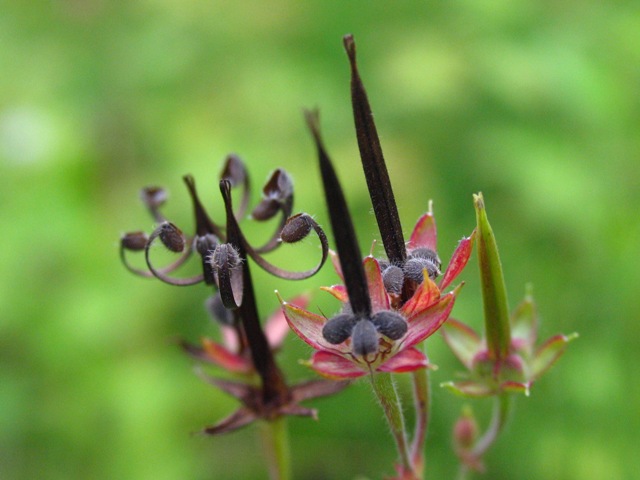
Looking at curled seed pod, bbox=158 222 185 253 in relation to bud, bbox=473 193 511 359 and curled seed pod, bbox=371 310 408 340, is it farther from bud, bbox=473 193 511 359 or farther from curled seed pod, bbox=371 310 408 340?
bud, bbox=473 193 511 359

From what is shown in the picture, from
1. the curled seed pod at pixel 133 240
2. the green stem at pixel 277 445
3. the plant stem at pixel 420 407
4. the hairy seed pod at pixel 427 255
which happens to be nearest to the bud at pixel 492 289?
the hairy seed pod at pixel 427 255

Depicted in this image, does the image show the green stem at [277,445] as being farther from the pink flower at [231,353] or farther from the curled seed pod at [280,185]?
the curled seed pod at [280,185]

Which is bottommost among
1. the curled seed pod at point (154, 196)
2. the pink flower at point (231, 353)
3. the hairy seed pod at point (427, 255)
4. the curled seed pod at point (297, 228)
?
the pink flower at point (231, 353)

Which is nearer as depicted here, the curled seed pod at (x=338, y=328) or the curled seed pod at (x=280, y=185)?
the curled seed pod at (x=338, y=328)

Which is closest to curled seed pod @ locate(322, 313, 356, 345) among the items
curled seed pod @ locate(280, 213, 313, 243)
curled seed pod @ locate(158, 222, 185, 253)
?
curled seed pod @ locate(280, 213, 313, 243)

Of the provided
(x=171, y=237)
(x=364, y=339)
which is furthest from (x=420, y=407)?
(x=171, y=237)

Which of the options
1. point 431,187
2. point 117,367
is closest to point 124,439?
point 117,367

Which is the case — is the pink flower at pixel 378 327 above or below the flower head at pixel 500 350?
above
